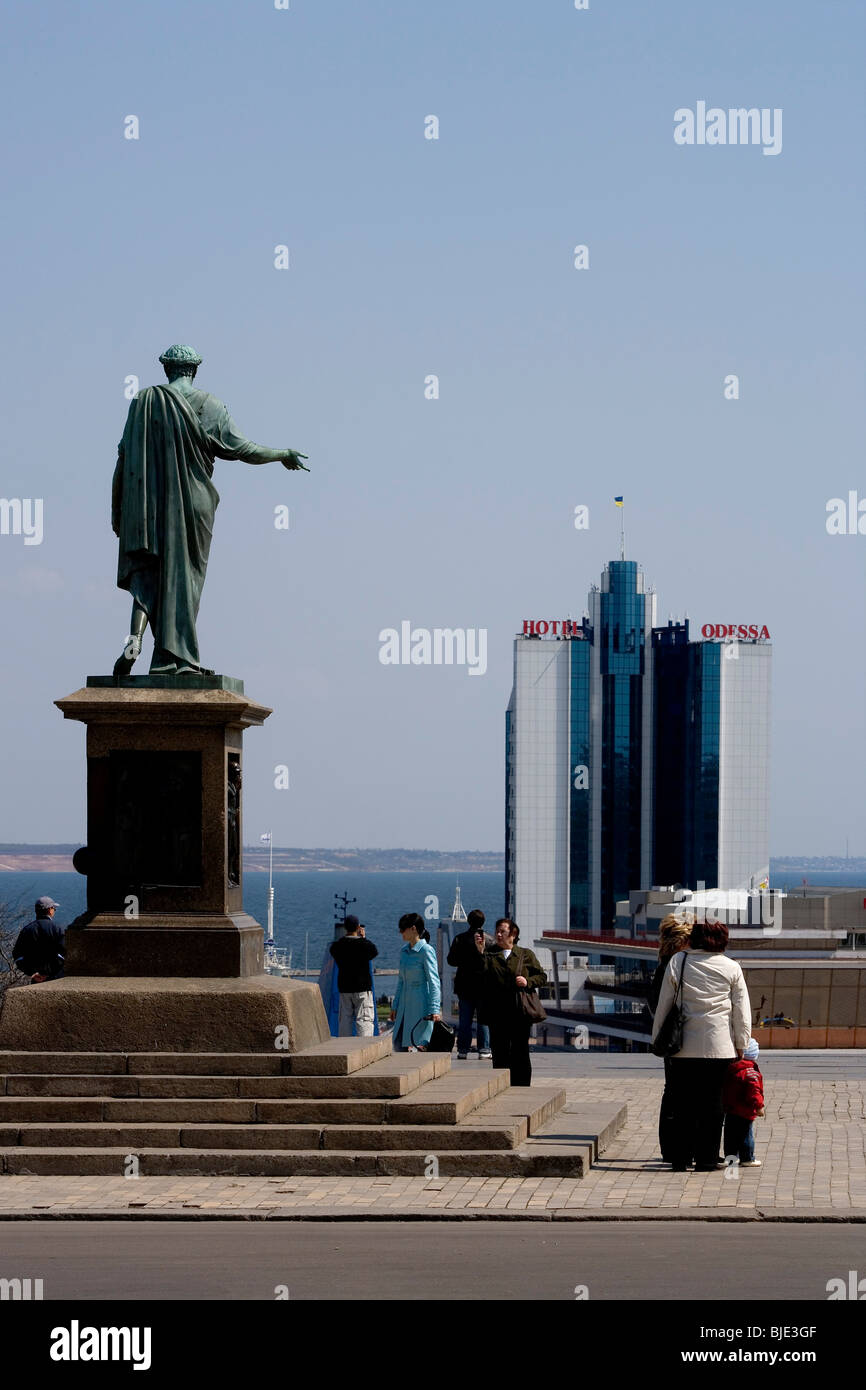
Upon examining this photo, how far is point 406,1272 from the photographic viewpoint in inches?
356

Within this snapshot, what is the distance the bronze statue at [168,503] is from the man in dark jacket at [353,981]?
4169 mm

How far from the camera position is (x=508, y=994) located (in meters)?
15.1

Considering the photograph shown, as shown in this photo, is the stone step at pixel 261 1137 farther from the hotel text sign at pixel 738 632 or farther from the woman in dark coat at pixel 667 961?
the hotel text sign at pixel 738 632

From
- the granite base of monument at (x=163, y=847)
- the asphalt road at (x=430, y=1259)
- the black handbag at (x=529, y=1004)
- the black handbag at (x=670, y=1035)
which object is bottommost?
the asphalt road at (x=430, y=1259)

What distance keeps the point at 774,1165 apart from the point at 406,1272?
429cm

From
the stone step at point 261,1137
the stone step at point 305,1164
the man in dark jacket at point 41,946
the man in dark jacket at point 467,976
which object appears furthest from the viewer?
the man in dark jacket at point 467,976

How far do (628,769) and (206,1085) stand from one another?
516ft

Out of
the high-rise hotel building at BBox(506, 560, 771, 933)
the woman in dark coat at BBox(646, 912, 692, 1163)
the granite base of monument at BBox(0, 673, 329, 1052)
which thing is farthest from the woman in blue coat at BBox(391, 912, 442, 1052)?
the high-rise hotel building at BBox(506, 560, 771, 933)

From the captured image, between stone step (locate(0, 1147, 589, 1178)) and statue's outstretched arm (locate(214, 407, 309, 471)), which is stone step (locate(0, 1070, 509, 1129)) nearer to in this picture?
stone step (locate(0, 1147, 589, 1178))

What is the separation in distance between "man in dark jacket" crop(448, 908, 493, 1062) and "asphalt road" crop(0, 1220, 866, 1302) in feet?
22.5

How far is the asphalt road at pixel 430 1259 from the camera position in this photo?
8.59 metres

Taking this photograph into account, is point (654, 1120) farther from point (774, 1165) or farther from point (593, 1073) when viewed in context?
point (593, 1073)

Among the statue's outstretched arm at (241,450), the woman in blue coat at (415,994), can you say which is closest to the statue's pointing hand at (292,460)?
the statue's outstretched arm at (241,450)
